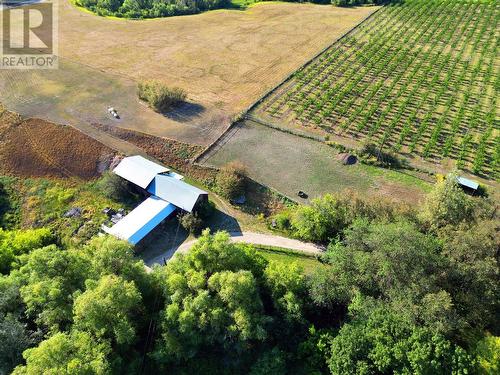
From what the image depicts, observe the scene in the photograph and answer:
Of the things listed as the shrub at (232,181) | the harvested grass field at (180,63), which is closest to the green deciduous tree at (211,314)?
the shrub at (232,181)

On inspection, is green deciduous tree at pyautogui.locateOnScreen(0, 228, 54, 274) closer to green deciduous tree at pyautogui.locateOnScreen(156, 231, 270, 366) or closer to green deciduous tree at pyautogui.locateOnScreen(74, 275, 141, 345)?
green deciduous tree at pyautogui.locateOnScreen(74, 275, 141, 345)

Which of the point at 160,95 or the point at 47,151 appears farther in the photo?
the point at 160,95

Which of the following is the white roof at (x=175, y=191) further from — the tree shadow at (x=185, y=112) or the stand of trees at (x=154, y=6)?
the stand of trees at (x=154, y=6)

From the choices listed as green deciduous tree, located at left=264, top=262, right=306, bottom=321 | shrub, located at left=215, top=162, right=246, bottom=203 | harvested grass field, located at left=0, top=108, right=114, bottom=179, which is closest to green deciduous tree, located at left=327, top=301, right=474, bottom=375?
green deciduous tree, located at left=264, top=262, right=306, bottom=321

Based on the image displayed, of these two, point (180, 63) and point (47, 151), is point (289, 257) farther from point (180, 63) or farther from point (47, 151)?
point (180, 63)

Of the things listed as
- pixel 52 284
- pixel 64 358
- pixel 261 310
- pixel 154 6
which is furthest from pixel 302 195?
pixel 154 6

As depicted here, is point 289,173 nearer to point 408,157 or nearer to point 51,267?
point 408,157

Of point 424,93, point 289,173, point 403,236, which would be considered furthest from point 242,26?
point 403,236
